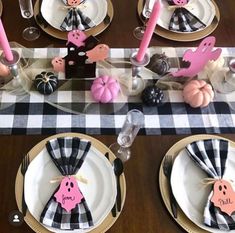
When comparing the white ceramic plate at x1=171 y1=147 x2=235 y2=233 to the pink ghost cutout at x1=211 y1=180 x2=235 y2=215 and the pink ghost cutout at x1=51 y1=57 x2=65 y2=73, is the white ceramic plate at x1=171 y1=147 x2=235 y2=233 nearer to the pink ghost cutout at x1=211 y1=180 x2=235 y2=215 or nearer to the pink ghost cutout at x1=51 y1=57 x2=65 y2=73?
the pink ghost cutout at x1=211 y1=180 x2=235 y2=215

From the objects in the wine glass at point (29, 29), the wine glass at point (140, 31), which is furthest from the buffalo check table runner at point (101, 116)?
the wine glass at point (140, 31)

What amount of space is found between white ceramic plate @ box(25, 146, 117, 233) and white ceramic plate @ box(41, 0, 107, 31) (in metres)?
0.47

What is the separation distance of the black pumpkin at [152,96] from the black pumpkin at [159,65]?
0.27ft

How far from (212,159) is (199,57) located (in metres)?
0.31

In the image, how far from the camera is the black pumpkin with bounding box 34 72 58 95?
98 cm

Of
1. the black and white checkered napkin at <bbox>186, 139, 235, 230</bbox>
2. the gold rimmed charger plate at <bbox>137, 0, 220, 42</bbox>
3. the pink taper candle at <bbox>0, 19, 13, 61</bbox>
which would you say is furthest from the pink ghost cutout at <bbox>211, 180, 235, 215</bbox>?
the pink taper candle at <bbox>0, 19, 13, 61</bbox>

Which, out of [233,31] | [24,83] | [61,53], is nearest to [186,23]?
[233,31]

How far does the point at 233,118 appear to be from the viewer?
100 cm

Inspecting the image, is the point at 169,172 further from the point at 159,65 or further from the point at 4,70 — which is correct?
the point at 4,70

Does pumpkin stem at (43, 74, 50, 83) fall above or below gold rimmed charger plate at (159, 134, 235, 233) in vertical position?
above

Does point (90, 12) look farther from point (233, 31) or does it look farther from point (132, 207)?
point (132, 207)

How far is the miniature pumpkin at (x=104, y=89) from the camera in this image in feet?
3.22

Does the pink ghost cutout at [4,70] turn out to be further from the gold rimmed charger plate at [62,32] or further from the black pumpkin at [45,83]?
the gold rimmed charger plate at [62,32]

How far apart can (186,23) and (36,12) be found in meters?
0.51
